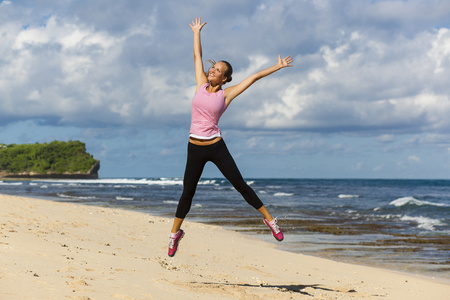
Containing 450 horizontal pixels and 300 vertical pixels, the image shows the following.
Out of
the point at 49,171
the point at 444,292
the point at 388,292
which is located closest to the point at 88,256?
the point at 388,292

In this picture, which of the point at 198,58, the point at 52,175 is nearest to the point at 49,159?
the point at 52,175

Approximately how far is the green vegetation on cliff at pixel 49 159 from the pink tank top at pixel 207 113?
5248 inches

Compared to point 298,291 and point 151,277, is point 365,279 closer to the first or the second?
point 298,291

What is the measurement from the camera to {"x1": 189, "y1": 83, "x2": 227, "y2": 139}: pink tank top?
19.5ft

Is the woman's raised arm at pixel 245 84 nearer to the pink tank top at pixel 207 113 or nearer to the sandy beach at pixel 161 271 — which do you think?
the pink tank top at pixel 207 113

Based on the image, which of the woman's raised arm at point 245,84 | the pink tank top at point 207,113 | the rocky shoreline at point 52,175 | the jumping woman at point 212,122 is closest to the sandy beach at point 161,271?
the jumping woman at point 212,122

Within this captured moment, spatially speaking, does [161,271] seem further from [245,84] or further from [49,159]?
[49,159]

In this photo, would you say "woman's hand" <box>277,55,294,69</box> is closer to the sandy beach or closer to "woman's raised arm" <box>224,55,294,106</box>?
"woman's raised arm" <box>224,55,294,106</box>

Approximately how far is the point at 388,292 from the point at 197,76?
488 centimetres

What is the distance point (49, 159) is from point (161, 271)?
139218 mm

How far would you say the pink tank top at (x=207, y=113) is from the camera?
5941mm

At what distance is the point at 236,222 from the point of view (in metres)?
20.4

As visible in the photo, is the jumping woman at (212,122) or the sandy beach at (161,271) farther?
the jumping woman at (212,122)

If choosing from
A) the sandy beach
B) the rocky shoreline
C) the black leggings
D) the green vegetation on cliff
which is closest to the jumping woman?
the black leggings
